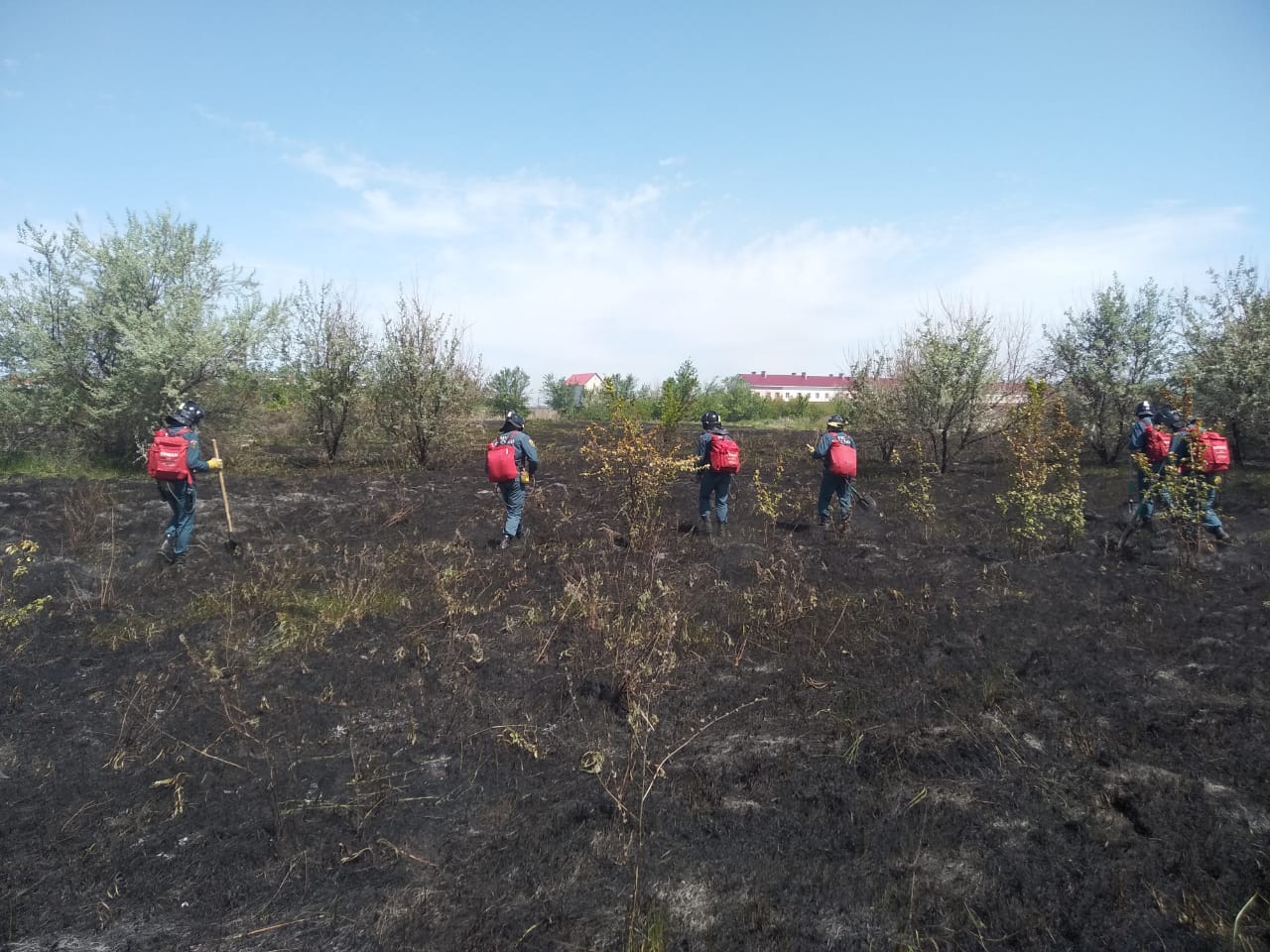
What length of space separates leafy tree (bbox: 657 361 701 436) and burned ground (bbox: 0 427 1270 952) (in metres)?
2.81

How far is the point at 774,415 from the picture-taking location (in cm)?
3312

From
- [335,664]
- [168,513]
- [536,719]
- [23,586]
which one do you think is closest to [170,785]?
[335,664]

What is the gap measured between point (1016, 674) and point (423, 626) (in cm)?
419

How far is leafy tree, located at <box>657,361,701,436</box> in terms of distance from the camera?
9.69 meters

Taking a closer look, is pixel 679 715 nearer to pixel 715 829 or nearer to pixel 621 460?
pixel 715 829

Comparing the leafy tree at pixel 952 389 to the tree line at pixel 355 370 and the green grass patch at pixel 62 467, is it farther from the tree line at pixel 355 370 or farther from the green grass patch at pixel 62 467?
the green grass patch at pixel 62 467

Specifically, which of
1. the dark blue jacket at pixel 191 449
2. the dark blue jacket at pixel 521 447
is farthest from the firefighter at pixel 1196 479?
the dark blue jacket at pixel 191 449

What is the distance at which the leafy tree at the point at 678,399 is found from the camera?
969 centimetres

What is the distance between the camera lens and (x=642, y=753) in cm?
396

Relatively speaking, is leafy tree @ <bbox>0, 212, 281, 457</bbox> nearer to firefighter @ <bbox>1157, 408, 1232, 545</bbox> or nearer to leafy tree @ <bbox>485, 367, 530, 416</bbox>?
leafy tree @ <bbox>485, 367, 530, 416</bbox>

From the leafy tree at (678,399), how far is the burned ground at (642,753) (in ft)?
9.21

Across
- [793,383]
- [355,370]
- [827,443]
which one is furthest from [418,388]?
[793,383]

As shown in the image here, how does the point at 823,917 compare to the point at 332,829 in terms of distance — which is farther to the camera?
the point at 332,829

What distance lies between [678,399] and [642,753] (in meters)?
6.95
